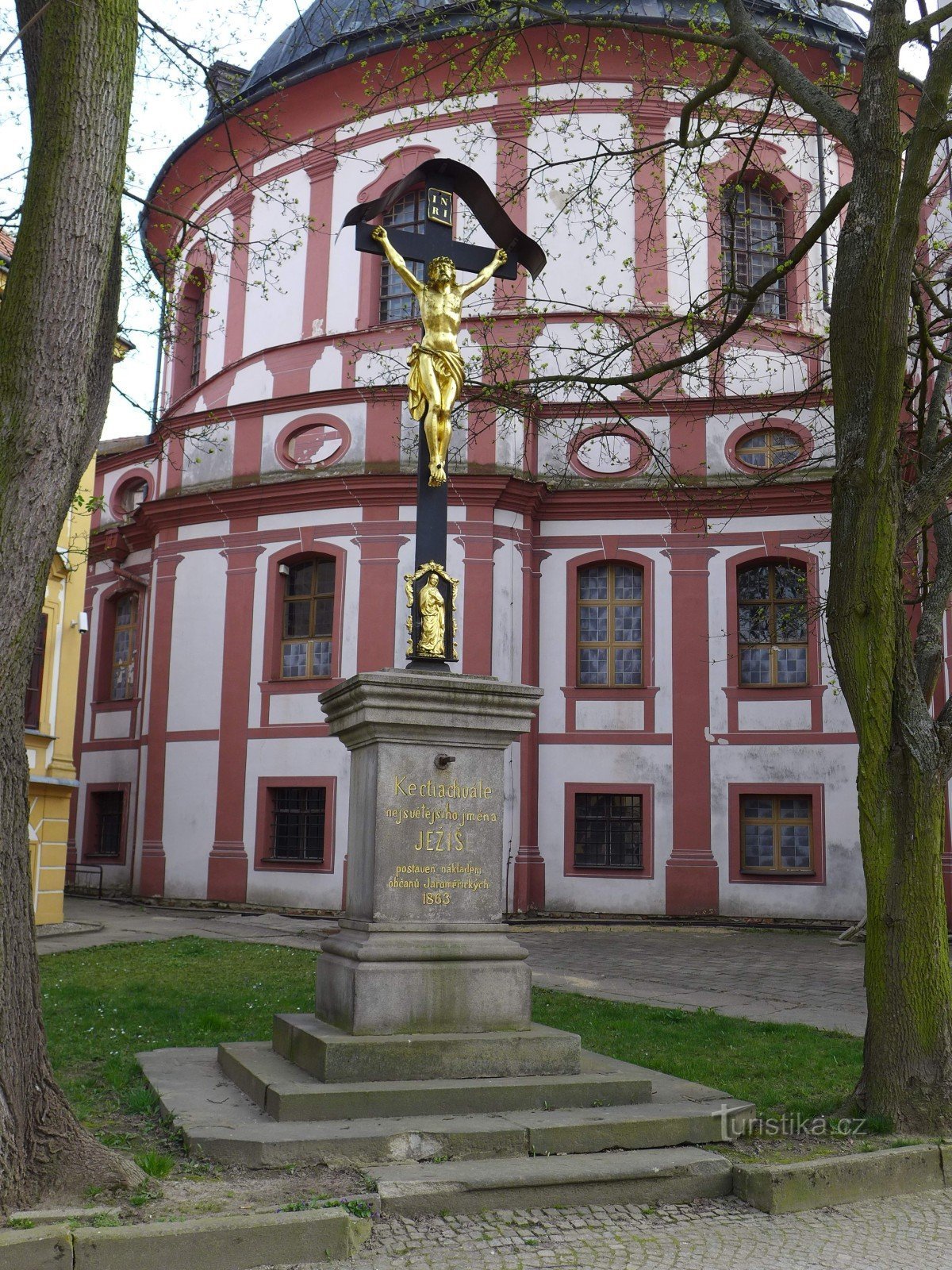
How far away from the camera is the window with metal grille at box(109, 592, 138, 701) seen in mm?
24234

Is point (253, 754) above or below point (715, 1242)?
above

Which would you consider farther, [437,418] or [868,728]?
[437,418]

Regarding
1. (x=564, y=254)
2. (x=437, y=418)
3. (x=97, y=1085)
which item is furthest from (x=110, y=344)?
(x=564, y=254)

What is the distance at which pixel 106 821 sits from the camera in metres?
23.8

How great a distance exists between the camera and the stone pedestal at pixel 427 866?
6750 mm

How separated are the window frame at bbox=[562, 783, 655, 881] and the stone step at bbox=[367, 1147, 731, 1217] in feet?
45.5

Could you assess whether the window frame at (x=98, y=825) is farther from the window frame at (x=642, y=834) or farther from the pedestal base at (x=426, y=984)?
the pedestal base at (x=426, y=984)

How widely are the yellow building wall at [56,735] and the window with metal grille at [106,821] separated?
5.61 m

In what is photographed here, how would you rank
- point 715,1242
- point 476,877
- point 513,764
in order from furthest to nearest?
point 513,764
point 476,877
point 715,1242

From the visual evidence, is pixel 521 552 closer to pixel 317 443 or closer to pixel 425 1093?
pixel 317 443

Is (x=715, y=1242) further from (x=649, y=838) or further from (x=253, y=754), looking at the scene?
(x=253, y=754)

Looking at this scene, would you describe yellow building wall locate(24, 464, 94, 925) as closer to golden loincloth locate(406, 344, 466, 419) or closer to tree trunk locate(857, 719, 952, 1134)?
golden loincloth locate(406, 344, 466, 419)

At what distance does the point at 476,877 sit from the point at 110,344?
3515 millimetres

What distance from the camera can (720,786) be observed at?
19828 millimetres
